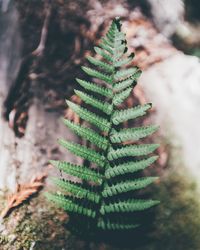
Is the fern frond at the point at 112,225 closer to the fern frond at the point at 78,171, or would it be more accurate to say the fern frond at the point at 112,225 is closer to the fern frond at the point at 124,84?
the fern frond at the point at 78,171

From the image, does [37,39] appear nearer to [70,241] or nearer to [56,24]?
[56,24]

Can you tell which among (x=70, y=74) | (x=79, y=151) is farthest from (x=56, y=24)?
(x=79, y=151)

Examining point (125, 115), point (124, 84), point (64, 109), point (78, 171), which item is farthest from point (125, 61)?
point (64, 109)

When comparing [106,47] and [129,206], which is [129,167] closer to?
[129,206]

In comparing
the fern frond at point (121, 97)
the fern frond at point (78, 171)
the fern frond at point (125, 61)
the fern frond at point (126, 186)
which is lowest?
the fern frond at point (126, 186)

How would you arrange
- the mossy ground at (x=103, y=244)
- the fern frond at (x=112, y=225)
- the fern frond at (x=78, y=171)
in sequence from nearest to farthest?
the fern frond at (x=78, y=171)
the fern frond at (x=112, y=225)
the mossy ground at (x=103, y=244)

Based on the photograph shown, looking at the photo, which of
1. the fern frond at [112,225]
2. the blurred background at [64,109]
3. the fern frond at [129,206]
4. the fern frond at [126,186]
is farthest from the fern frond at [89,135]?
the blurred background at [64,109]

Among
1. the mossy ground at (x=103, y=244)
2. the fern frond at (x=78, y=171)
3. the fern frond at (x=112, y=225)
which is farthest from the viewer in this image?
the mossy ground at (x=103, y=244)

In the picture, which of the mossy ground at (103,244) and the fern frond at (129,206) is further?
the mossy ground at (103,244)
